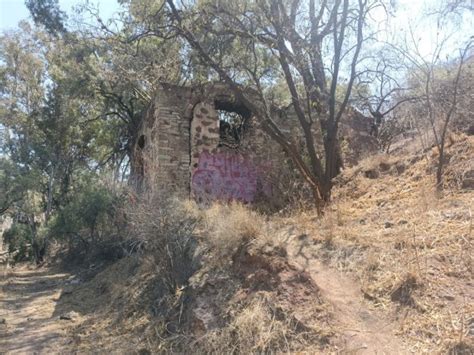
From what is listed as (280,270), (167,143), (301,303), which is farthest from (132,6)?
(301,303)

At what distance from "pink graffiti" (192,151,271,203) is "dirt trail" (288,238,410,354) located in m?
6.22

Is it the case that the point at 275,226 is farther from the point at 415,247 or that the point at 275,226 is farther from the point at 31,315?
the point at 31,315

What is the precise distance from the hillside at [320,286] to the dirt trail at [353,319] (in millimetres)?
13

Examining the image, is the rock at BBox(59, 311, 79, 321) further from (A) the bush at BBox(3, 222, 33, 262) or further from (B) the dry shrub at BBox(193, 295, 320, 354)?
(A) the bush at BBox(3, 222, 33, 262)

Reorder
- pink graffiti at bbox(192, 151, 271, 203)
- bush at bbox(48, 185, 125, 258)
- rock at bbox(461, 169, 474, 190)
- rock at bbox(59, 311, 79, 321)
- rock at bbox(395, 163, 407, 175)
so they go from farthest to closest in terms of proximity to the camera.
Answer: bush at bbox(48, 185, 125, 258), pink graffiti at bbox(192, 151, 271, 203), rock at bbox(395, 163, 407, 175), rock at bbox(59, 311, 79, 321), rock at bbox(461, 169, 474, 190)

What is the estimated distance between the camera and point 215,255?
6422 mm

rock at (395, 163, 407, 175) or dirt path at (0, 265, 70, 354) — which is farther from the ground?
rock at (395, 163, 407, 175)

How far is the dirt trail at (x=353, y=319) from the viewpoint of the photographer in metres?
3.73

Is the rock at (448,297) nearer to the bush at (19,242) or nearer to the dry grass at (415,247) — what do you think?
the dry grass at (415,247)

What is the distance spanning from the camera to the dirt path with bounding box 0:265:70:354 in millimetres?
6430

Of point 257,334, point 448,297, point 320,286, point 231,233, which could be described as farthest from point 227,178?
point 448,297

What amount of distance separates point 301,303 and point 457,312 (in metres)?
1.56

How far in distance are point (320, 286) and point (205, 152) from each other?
24.0ft

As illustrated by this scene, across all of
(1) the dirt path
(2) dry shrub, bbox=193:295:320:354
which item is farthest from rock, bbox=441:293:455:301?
(1) the dirt path
